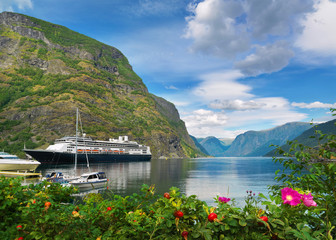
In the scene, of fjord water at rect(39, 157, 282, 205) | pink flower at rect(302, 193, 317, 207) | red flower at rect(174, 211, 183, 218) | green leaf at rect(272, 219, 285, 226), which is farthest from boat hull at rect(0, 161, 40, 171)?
pink flower at rect(302, 193, 317, 207)

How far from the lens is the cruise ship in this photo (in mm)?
112750

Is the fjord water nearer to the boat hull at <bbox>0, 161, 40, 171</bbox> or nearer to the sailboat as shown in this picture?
the sailboat

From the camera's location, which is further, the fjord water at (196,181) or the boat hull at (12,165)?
the boat hull at (12,165)

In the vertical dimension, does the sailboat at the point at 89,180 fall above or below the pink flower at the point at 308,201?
below

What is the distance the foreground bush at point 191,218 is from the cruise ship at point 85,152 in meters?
89.4

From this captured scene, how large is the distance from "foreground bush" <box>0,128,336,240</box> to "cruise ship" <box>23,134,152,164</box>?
89432 mm

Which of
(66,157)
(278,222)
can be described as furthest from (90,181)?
(66,157)

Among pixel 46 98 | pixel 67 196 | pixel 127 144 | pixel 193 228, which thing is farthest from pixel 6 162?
pixel 46 98

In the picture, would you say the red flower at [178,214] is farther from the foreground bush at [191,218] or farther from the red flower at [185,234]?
the red flower at [185,234]

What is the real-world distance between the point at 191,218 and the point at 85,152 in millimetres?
141193

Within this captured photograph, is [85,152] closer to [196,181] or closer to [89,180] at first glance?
[196,181]

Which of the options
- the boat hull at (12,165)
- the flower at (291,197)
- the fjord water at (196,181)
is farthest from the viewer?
the boat hull at (12,165)

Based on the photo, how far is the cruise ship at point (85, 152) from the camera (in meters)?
113

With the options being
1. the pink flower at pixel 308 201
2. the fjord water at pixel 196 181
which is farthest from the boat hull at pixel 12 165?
the pink flower at pixel 308 201
